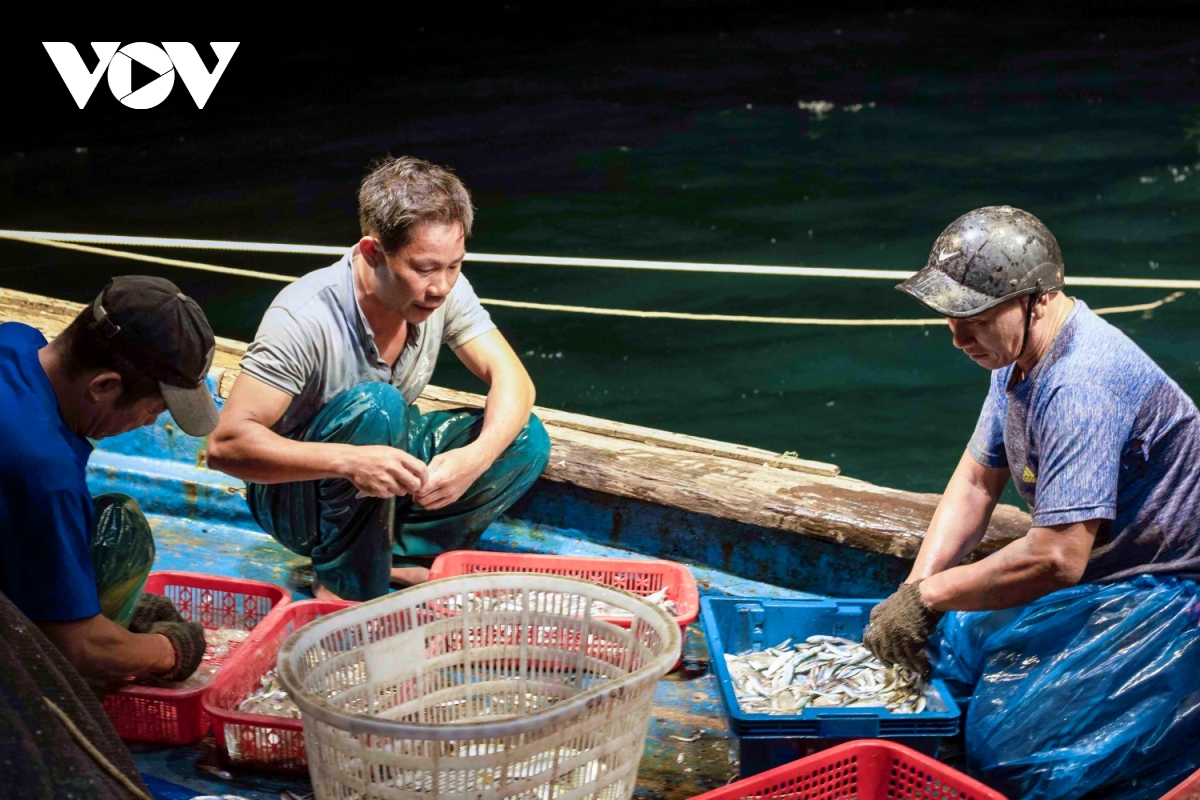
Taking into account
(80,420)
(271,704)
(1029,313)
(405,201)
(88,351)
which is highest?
(405,201)

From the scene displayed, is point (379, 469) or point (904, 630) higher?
point (379, 469)

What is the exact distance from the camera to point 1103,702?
2732 mm

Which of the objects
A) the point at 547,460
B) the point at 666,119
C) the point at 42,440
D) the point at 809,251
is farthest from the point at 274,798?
the point at 666,119

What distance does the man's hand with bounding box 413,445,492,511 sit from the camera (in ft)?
11.1

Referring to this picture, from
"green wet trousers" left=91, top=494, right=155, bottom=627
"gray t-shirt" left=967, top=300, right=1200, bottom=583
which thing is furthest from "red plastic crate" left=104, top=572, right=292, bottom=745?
"gray t-shirt" left=967, top=300, right=1200, bottom=583

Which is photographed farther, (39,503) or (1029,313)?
(1029,313)

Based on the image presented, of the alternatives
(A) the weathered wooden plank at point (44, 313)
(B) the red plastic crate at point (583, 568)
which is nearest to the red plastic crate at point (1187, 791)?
(B) the red plastic crate at point (583, 568)

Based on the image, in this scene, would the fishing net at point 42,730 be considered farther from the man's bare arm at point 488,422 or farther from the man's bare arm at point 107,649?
the man's bare arm at point 488,422

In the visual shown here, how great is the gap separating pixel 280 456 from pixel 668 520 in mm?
1255

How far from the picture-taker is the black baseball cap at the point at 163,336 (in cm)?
245

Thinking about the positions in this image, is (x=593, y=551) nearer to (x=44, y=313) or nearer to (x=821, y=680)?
(x=821, y=680)

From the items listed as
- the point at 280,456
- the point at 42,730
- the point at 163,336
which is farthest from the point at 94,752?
A: the point at 280,456
